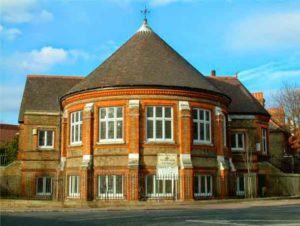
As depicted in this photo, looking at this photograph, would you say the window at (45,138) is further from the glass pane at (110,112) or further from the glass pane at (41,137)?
the glass pane at (110,112)

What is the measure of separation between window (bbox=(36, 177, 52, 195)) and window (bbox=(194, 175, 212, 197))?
45.6 feet

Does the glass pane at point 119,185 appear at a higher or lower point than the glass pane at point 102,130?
lower

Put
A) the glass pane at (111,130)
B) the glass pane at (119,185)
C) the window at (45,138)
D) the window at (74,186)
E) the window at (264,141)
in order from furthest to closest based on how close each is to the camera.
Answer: the window at (264,141)
the window at (45,138)
the window at (74,186)
the glass pane at (111,130)
the glass pane at (119,185)

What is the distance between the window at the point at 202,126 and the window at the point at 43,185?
14.4m

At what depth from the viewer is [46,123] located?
3894cm

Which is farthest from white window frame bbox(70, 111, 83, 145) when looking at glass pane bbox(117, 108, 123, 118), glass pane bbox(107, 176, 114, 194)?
glass pane bbox(107, 176, 114, 194)

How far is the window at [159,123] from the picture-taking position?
28.5 meters

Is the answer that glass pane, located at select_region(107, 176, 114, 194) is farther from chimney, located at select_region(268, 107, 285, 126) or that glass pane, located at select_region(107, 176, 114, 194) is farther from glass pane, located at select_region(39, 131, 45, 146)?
chimney, located at select_region(268, 107, 285, 126)

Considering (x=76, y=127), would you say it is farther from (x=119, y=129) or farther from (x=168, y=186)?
(x=168, y=186)

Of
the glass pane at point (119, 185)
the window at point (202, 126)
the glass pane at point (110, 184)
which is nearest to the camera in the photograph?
the glass pane at point (119, 185)

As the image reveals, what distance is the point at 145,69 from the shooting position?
98.3 feet

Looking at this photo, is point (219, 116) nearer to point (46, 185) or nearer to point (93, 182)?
point (93, 182)

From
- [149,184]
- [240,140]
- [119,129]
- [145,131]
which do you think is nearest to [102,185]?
[149,184]

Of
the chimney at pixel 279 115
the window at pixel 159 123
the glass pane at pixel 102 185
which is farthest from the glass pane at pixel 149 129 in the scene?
the chimney at pixel 279 115
